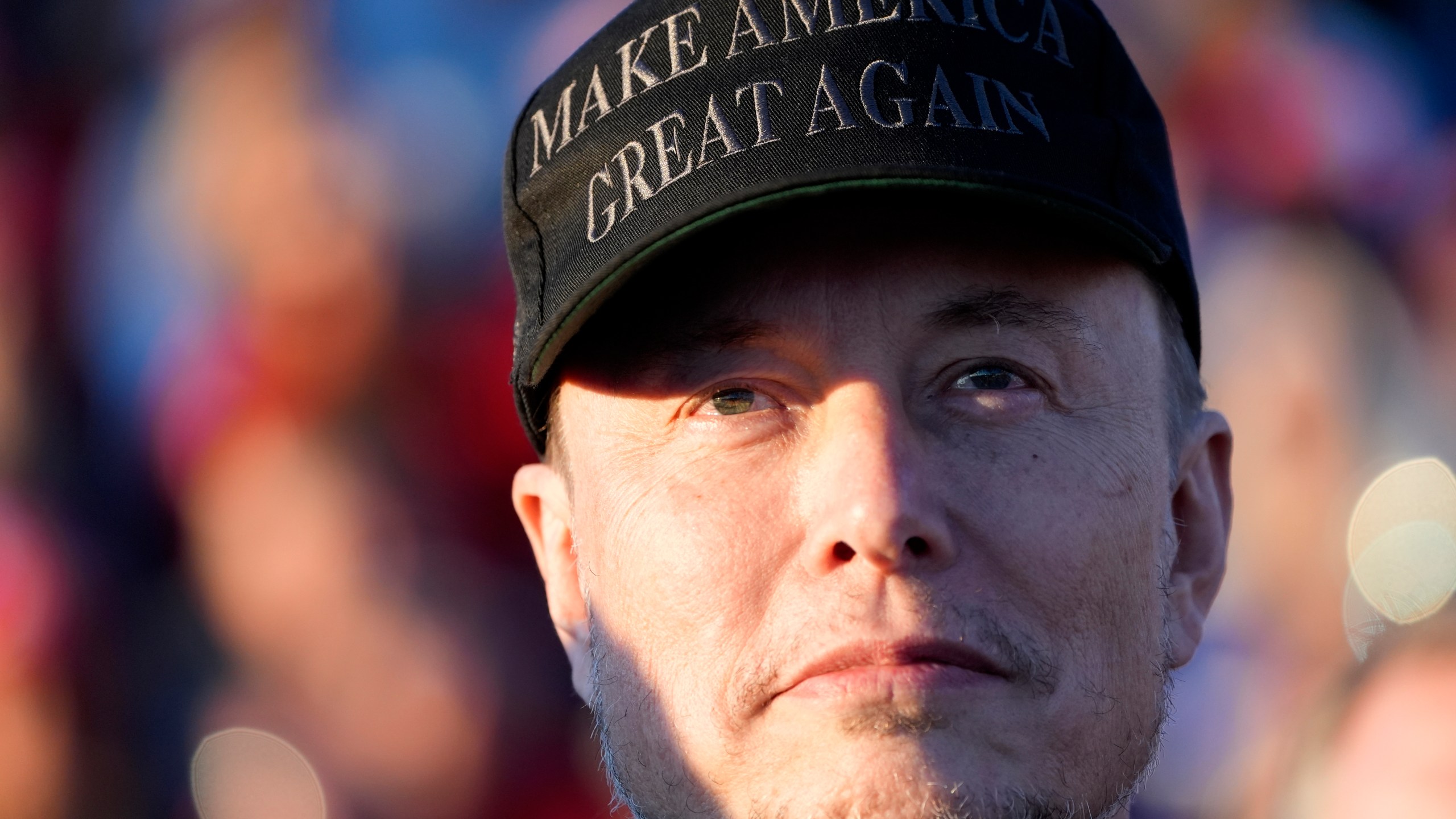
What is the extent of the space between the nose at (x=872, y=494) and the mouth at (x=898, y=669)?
9cm

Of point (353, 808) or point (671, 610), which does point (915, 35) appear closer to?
point (671, 610)

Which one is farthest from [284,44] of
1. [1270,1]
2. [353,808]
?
[1270,1]

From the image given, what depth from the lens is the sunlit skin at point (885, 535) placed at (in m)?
1.41

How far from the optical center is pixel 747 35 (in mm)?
1544

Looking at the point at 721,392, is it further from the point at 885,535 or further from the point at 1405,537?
the point at 1405,537

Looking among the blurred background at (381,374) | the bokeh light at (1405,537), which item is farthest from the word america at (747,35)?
the bokeh light at (1405,537)

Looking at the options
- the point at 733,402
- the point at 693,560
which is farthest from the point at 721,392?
the point at 693,560

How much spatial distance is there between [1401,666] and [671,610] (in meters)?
1.90

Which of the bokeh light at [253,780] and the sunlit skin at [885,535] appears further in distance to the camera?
the bokeh light at [253,780]

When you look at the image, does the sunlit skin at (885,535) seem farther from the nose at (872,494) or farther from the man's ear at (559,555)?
the man's ear at (559,555)

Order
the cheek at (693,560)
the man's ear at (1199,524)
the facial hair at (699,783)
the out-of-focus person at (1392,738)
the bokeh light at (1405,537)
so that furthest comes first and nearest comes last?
1. the bokeh light at (1405,537)
2. the out-of-focus person at (1392,738)
3. the man's ear at (1199,524)
4. the cheek at (693,560)
5. the facial hair at (699,783)

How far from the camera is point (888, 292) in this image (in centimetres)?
153

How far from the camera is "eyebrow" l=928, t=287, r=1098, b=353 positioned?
1546 mm

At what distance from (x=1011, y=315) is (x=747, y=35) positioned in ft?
1.65
